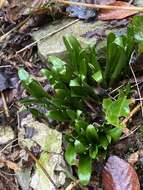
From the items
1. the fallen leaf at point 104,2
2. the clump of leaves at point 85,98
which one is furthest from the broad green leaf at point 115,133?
the fallen leaf at point 104,2

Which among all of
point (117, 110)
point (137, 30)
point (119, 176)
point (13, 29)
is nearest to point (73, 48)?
point (137, 30)

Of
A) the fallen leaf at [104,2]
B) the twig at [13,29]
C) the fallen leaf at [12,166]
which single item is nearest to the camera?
the fallen leaf at [12,166]

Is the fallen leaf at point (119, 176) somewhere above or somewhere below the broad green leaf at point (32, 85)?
below

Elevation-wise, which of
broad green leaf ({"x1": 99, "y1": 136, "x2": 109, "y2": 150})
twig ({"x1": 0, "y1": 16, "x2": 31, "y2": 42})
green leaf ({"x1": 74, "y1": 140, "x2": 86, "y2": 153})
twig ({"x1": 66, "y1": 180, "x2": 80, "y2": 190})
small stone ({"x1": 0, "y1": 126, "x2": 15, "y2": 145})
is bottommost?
twig ({"x1": 66, "y1": 180, "x2": 80, "y2": 190})

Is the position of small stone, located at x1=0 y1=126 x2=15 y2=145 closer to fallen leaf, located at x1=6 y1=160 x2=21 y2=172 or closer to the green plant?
fallen leaf, located at x1=6 y1=160 x2=21 y2=172

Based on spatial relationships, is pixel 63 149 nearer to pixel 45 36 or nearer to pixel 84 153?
pixel 84 153

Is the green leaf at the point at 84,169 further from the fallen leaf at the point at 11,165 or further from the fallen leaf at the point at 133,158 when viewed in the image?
the fallen leaf at the point at 11,165

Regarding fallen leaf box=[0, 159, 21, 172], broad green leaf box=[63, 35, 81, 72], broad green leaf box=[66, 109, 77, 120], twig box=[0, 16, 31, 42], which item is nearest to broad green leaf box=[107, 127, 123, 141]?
broad green leaf box=[66, 109, 77, 120]
